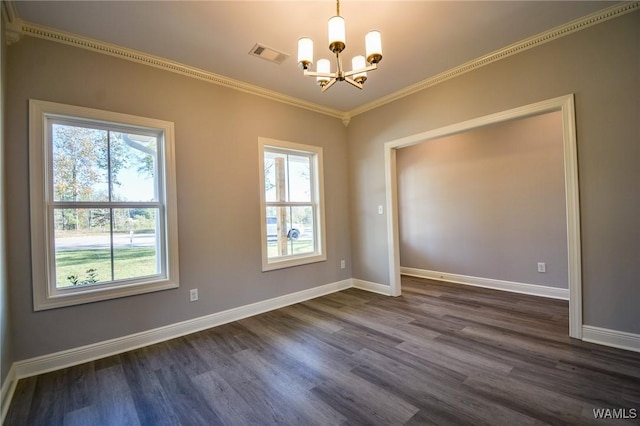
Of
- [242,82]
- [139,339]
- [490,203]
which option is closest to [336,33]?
[242,82]

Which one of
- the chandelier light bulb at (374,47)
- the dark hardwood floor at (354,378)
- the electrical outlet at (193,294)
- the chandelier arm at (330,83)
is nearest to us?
the dark hardwood floor at (354,378)

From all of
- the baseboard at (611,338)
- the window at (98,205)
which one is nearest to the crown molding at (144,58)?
the window at (98,205)

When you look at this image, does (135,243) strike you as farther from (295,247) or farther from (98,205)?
(295,247)

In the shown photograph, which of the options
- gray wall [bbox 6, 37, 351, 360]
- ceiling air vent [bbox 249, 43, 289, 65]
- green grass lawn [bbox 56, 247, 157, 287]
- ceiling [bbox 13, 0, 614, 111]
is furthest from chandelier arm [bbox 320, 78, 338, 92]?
green grass lawn [bbox 56, 247, 157, 287]

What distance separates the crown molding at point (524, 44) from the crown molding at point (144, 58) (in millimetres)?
1472

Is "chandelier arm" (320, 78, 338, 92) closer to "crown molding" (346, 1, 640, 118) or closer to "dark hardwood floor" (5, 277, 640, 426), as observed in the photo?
"crown molding" (346, 1, 640, 118)

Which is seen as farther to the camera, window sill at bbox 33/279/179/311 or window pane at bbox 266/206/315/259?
window pane at bbox 266/206/315/259

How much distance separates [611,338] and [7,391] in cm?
454

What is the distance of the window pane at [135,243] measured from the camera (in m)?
2.61

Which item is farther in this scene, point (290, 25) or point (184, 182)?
point (184, 182)

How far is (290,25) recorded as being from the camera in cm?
236

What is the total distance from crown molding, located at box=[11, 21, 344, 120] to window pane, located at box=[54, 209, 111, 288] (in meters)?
1.43

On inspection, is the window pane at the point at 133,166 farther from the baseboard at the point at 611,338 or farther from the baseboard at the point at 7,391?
the baseboard at the point at 611,338

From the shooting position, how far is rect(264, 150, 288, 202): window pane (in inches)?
145
